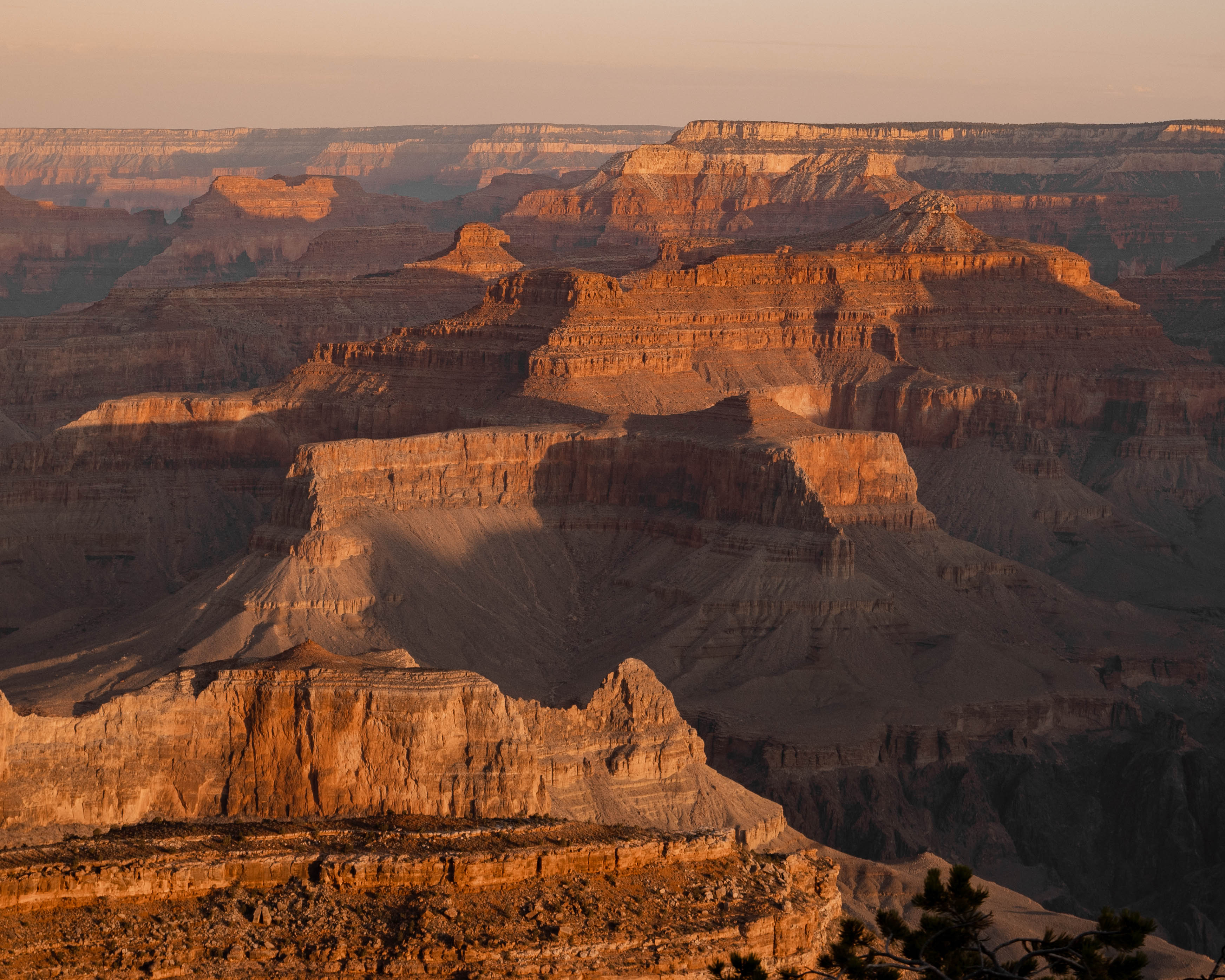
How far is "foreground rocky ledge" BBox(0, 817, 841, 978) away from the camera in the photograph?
33.4 metres

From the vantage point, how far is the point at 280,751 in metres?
50.1

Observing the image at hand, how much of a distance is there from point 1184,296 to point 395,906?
15216cm

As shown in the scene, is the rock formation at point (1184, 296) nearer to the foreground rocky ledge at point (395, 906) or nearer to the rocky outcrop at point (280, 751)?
the rocky outcrop at point (280, 751)

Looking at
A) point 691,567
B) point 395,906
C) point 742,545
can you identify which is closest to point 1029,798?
point 742,545

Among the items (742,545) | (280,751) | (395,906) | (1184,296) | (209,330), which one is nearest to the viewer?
(395,906)

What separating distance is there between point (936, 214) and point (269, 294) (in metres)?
46.0

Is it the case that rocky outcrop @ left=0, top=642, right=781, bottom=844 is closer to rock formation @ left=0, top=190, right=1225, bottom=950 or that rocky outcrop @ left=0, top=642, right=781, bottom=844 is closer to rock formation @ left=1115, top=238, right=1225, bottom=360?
rock formation @ left=0, top=190, right=1225, bottom=950

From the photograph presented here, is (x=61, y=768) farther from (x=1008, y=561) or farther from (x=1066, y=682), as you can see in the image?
(x=1008, y=561)

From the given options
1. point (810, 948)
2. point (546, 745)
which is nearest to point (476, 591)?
point (546, 745)

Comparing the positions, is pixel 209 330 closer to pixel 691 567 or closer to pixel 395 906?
pixel 691 567

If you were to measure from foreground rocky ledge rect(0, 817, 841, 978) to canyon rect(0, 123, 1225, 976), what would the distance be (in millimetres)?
11468

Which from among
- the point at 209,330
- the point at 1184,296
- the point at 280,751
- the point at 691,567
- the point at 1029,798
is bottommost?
the point at 1029,798

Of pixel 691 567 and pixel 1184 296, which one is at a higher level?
pixel 1184 296

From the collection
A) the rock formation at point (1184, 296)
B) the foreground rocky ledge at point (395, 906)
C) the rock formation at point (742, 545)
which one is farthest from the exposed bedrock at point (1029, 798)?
the rock formation at point (1184, 296)
